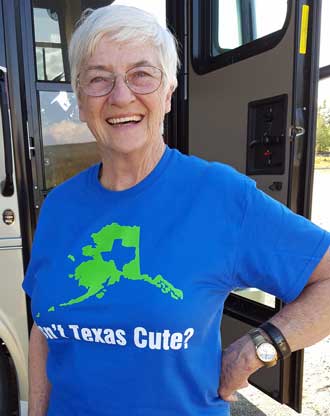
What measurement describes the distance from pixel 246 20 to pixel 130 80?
1677mm

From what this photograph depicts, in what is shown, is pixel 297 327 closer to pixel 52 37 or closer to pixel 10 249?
pixel 10 249

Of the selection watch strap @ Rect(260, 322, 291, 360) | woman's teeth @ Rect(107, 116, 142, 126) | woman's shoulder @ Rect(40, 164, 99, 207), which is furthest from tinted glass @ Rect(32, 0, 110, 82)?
watch strap @ Rect(260, 322, 291, 360)

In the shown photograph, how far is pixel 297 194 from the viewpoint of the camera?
190 cm

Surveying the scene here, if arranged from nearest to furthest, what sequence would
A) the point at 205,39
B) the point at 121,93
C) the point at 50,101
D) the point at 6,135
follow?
the point at 121,93
the point at 6,135
the point at 50,101
the point at 205,39

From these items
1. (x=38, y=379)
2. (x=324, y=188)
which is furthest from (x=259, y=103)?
(x=324, y=188)

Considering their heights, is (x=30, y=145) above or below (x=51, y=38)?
below

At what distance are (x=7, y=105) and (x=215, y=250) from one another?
4.78ft

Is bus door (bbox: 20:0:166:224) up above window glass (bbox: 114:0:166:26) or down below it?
below

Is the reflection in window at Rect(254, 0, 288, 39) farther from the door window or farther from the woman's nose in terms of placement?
the woman's nose

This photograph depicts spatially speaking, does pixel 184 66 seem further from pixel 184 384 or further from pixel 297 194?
pixel 184 384

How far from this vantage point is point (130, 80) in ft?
3.18

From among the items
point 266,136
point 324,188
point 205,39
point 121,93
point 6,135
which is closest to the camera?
point 121,93

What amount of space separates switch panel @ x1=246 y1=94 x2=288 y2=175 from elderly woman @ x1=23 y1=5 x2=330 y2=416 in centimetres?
108

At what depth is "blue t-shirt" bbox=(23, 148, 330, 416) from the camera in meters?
0.87
